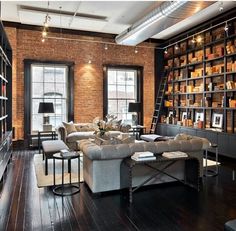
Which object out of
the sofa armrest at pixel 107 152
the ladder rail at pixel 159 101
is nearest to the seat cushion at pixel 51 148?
the sofa armrest at pixel 107 152

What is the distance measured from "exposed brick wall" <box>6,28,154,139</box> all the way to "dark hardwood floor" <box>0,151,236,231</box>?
4.65 metres

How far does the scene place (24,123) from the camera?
856 cm

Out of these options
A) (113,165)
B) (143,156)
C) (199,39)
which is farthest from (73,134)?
(199,39)

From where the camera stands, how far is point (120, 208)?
3.56 meters

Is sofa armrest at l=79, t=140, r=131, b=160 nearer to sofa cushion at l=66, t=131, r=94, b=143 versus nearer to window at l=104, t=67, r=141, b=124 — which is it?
sofa cushion at l=66, t=131, r=94, b=143

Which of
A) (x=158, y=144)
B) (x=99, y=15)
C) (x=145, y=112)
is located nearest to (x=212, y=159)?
(x=158, y=144)

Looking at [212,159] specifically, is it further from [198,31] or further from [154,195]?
[198,31]

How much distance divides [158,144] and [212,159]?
307 centimetres

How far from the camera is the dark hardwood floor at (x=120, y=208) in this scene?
10.0ft

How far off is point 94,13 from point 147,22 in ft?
5.28

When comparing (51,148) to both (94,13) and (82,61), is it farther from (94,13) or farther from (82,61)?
(82,61)

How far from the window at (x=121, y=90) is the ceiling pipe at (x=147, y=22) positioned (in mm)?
1606

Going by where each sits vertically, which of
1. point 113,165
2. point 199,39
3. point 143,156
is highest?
point 199,39

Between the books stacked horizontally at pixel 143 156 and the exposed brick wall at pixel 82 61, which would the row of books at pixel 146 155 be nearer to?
the books stacked horizontally at pixel 143 156
